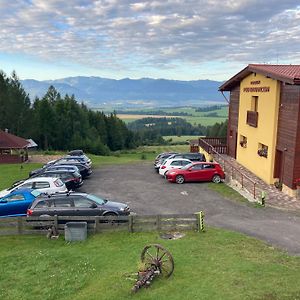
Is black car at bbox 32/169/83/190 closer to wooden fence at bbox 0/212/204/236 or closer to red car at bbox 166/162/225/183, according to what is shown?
red car at bbox 166/162/225/183

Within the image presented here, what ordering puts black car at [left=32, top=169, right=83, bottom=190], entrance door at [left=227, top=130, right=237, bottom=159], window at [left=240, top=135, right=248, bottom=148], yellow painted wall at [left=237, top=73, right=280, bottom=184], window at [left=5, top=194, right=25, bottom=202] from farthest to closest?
entrance door at [left=227, top=130, right=237, bottom=159] → window at [left=240, top=135, right=248, bottom=148] → yellow painted wall at [left=237, top=73, right=280, bottom=184] → black car at [left=32, top=169, right=83, bottom=190] → window at [left=5, top=194, right=25, bottom=202]

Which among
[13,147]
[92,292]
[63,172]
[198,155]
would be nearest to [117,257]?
[92,292]

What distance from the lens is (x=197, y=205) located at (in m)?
19.8

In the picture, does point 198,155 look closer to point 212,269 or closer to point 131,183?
point 131,183

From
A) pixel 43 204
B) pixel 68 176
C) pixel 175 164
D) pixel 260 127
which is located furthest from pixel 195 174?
pixel 43 204

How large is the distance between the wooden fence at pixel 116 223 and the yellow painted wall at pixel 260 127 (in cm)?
1087

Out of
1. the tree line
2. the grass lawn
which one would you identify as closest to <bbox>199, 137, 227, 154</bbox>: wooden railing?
the grass lawn

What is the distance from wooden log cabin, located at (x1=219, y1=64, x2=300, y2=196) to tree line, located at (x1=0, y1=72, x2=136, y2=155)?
1469 inches

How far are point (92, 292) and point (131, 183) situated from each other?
16320 millimetres

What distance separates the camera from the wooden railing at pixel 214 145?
3409 centimetres

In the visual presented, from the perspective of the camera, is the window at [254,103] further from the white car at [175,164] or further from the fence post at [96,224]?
the fence post at [96,224]

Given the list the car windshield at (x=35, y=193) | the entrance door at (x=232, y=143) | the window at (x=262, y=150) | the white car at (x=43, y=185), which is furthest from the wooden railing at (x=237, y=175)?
the car windshield at (x=35, y=193)

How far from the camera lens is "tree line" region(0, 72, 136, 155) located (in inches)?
2274

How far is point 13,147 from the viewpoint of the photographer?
3994 centimetres
